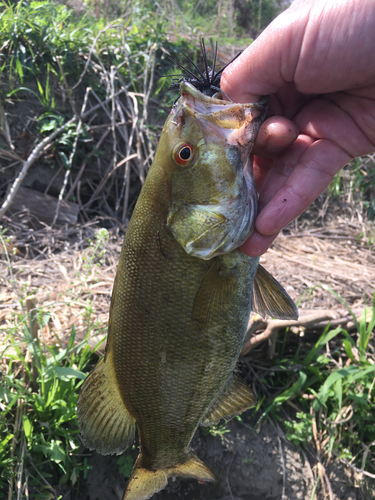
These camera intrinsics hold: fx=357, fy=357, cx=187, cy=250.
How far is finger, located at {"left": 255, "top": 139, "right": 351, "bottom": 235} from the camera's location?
1.57 meters

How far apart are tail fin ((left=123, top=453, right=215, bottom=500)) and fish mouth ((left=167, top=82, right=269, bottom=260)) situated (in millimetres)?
1134

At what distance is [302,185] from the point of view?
5.63ft

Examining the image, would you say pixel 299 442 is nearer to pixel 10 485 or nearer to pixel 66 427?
pixel 66 427

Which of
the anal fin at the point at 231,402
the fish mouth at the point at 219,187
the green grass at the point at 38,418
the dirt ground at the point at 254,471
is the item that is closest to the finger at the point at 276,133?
the fish mouth at the point at 219,187

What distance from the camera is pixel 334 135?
6.00 ft

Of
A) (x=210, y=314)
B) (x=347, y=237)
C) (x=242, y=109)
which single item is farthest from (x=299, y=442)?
(x=347, y=237)

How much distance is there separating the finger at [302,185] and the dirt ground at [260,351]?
4.83 feet

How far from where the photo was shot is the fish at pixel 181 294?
1384mm

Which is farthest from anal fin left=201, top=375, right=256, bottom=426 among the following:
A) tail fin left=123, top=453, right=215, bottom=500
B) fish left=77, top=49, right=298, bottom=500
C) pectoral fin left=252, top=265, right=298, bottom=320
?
pectoral fin left=252, top=265, right=298, bottom=320

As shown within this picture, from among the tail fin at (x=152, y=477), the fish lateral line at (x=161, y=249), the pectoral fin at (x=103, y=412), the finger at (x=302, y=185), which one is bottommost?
the tail fin at (x=152, y=477)

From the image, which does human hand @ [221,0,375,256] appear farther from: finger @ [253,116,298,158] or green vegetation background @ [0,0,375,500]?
green vegetation background @ [0,0,375,500]

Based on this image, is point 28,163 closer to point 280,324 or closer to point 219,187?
point 280,324

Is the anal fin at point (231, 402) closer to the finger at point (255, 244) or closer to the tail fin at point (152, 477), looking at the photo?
the tail fin at point (152, 477)

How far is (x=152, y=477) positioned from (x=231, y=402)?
1.72 feet
